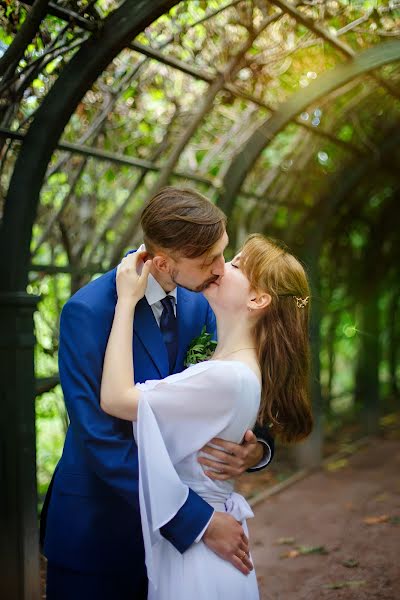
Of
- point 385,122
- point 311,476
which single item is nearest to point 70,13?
point 385,122

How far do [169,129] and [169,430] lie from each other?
350 cm

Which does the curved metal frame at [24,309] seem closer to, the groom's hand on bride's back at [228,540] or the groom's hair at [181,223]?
the groom's hair at [181,223]

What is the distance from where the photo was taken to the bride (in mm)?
2004

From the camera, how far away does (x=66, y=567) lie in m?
2.20

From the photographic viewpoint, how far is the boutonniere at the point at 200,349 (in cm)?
228

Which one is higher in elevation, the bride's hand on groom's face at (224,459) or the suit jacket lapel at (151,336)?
the suit jacket lapel at (151,336)

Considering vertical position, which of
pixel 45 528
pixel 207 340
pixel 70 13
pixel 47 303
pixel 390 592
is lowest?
pixel 390 592

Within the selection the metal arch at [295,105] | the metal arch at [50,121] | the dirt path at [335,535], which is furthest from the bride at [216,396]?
the metal arch at [295,105]

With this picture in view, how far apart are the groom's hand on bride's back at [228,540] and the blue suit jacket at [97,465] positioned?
0.04 metres

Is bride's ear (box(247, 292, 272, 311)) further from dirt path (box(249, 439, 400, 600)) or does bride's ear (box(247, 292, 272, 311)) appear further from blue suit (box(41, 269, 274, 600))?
dirt path (box(249, 439, 400, 600))

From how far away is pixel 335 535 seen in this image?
207 inches

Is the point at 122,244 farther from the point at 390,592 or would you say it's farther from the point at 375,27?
the point at 390,592


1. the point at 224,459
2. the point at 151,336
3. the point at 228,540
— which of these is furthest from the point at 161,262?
the point at 228,540

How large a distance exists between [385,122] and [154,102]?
2.62 m
